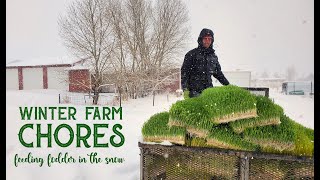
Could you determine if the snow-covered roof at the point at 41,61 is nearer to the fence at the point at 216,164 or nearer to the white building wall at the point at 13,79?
the white building wall at the point at 13,79

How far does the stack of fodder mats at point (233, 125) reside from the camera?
2078 mm

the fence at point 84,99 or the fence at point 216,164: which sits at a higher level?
the fence at point 216,164

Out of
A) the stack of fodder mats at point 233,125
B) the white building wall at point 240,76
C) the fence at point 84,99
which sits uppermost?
the white building wall at point 240,76

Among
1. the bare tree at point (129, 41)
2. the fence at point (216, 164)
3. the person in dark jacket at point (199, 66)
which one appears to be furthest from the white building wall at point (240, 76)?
the fence at point (216, 164)

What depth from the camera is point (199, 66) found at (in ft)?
13.0

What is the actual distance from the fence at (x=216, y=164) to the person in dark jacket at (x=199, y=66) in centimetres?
160

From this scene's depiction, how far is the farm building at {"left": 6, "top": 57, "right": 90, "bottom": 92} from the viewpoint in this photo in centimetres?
1830

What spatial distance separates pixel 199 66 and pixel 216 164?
1943 mm

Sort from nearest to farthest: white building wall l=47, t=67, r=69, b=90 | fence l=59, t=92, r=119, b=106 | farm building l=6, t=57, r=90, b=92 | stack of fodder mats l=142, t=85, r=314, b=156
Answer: stack of fodder mats l=142, t=85, r=314, b=156
fence l=59, t=92, r=119, b=106
farm building l=6, t=57, r=90, b=92
white building wall l=47, t=67, r=69, b=90

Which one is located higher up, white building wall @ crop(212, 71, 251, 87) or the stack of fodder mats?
white building wall @ crop(212, 71, 251, 87)

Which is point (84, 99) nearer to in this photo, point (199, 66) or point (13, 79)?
point (199, 66)

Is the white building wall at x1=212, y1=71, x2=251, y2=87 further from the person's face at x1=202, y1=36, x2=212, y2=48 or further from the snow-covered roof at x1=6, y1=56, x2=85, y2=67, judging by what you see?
the person's face at x1=202, y1=36, x2=212, y2=48

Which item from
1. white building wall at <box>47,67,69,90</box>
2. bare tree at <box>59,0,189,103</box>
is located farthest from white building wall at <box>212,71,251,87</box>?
white building wall at <box>47,67,69,90</box>
